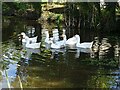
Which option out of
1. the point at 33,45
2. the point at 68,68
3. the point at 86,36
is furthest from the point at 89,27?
the point at 68,68

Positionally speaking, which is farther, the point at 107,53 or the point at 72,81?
the point at 107,53

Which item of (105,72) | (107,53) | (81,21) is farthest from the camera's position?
(81,21)

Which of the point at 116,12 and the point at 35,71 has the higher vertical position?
the point at 116,12

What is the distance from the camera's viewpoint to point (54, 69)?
408 inches

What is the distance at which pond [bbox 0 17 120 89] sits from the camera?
8969 millimetres

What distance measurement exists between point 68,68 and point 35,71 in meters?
0.95

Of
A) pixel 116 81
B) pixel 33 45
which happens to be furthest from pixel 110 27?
pixel 116 81

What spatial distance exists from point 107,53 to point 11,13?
13248 millimetres

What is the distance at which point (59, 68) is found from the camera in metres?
10.5

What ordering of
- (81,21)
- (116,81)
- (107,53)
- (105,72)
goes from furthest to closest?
1. (81,21)
2. (107,53)
3. (105,72)
4. (116,81)

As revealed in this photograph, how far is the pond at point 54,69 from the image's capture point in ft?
29.4

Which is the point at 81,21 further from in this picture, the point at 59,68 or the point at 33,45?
the point at 59,68

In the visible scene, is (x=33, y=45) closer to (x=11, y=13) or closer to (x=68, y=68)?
(x=68, y=68)

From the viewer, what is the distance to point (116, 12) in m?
17.9
